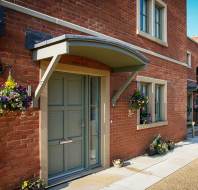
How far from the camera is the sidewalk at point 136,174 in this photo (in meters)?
5.15

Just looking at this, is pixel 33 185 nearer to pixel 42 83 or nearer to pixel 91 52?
pixel 42 83

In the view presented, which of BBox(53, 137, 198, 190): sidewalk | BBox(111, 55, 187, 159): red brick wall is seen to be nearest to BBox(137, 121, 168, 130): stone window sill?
BBox(111, 55, 187, 159): red brick wall

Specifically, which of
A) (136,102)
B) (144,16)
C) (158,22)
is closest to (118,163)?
(136,102)

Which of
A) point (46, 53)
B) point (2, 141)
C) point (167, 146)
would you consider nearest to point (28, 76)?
point (46, 53)

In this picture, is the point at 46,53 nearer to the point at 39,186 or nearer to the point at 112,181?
the point at 39,186

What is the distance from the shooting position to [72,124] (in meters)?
5.79

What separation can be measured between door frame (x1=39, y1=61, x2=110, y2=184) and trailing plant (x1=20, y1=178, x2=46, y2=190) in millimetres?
164

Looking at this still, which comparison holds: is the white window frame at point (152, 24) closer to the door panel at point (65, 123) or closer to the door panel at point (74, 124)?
the door panel at point (65, 123)

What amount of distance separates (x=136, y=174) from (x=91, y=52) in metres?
3.05

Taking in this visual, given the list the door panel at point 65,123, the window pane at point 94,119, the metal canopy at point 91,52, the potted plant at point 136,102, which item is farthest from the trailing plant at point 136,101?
the door panel at point 65,123

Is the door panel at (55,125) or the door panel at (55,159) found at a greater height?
the door panel at (55,125)

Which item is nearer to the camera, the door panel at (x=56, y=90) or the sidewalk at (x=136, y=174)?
the sidewalk at (x=136, y=174)

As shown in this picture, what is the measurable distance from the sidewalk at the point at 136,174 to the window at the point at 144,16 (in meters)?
4.23

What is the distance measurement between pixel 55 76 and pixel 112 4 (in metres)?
2.67
